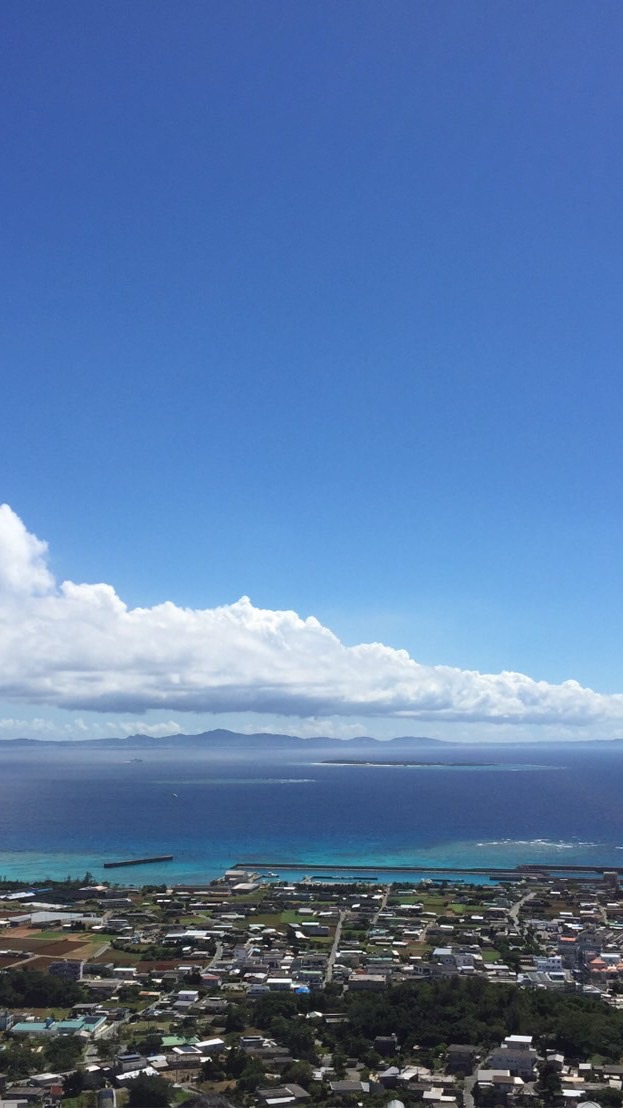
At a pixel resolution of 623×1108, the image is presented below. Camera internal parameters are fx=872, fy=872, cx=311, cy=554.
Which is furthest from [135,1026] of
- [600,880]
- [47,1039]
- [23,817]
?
[23,817]

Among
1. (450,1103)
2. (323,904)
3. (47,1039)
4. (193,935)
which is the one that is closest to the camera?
(450,1103)

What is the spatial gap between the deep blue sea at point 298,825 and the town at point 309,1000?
1181 centimetres

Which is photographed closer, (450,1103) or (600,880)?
(450,1103)

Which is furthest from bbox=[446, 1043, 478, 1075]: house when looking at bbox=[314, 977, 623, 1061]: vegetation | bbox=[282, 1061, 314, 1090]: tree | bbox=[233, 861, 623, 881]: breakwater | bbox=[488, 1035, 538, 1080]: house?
bbox=[233, 861, 623, 881]: breakwater

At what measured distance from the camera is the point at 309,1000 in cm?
2222

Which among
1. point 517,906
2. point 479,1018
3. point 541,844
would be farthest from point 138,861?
point 479,1018

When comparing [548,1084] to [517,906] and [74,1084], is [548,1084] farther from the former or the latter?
[517,906]

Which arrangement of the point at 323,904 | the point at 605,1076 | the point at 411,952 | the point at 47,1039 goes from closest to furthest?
the point at 605,1076 → the point at 47,1039 → the point at 411,952 → the point at 323,904

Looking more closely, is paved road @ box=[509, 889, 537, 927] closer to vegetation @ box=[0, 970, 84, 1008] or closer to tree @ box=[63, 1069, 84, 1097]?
vegetation @ box=[0, 970, 84, 1008]

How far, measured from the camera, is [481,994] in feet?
71.6

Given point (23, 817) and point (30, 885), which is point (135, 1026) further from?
point (23, 817)

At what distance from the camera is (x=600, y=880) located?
43.4 m

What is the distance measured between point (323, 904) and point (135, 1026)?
1746cm

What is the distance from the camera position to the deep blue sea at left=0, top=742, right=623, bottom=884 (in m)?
51.2
